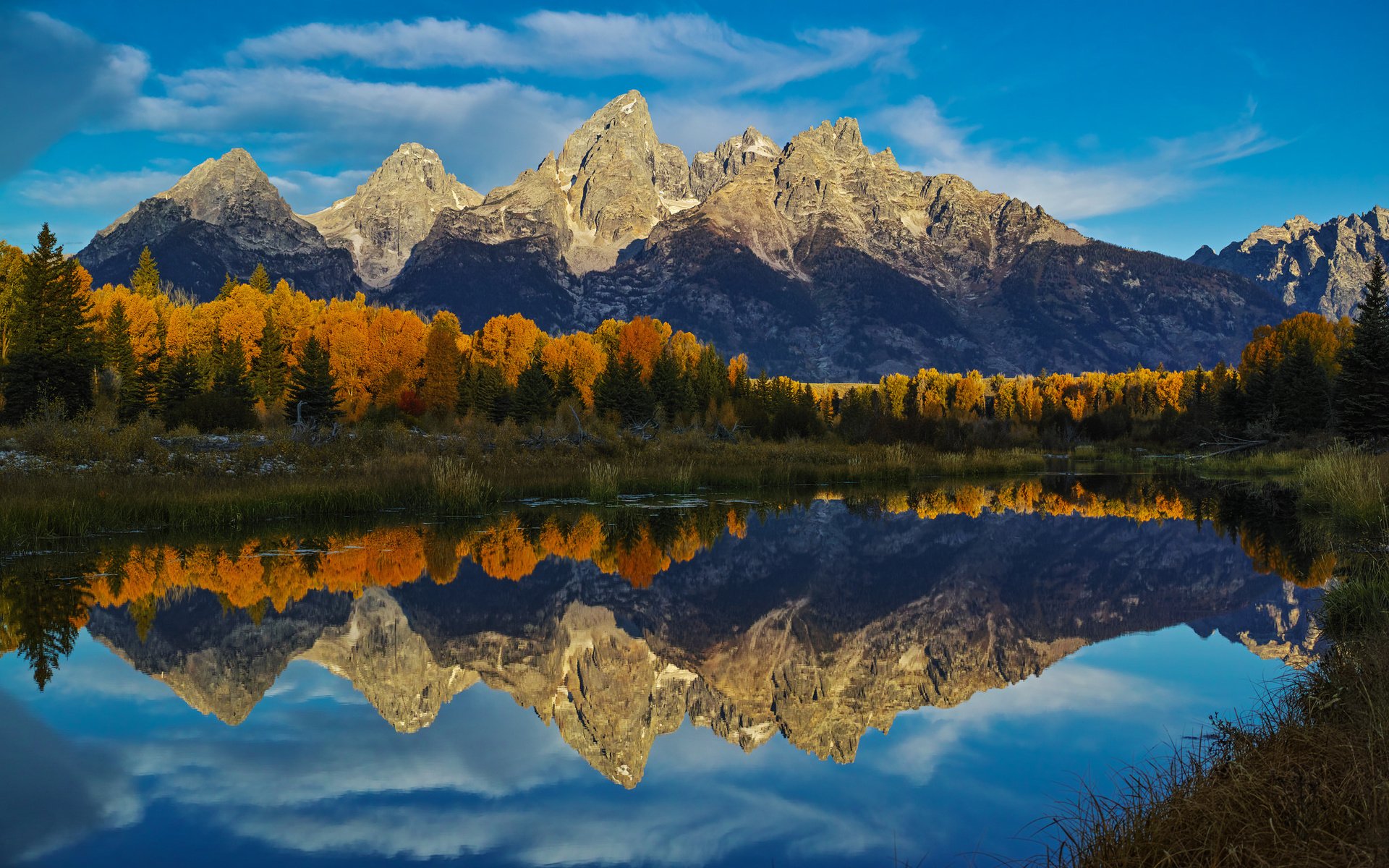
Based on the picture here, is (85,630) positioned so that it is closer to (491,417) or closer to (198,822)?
(198,822)

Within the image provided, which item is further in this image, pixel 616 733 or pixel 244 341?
pixel 244 341

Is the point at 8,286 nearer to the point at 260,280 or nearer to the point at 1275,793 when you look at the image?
the point at 260,280

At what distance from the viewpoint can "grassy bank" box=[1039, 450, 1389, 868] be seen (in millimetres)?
4547

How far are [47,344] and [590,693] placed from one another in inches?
2240

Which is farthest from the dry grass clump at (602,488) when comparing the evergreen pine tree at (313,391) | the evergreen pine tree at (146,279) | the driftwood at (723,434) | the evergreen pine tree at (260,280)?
the evergreen pine tree at (260,280)

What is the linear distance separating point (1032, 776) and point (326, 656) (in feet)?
30.4

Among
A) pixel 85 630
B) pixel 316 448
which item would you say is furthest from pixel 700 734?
pixel 316 448

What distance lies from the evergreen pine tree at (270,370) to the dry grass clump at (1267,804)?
7574 centimetres

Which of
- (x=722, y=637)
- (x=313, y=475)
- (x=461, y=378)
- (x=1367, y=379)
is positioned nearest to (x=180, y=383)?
(x=461, y=378)

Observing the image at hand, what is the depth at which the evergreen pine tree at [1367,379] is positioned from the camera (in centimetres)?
4109

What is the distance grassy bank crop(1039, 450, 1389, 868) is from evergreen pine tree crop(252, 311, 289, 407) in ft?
248

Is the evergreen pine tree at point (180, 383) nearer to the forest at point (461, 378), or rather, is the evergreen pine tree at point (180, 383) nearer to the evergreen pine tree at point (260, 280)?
the forest at point (461, 378)

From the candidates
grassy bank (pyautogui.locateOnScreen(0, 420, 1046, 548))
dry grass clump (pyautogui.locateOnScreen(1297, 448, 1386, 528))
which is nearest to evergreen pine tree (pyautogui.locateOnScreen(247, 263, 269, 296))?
grassy bank (pyautogui.locateOnScreen(0, 420, 1046, 548))

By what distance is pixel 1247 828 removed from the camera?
15.7 feet
